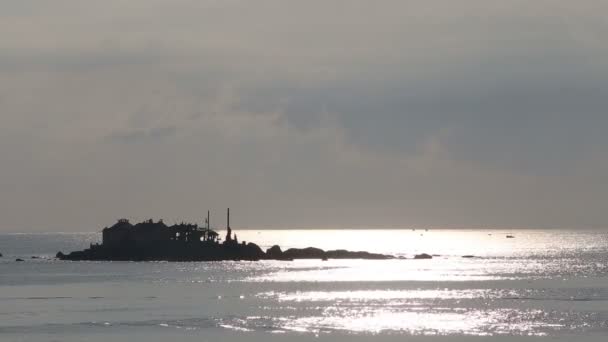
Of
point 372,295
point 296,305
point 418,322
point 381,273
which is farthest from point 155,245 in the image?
point 418,322

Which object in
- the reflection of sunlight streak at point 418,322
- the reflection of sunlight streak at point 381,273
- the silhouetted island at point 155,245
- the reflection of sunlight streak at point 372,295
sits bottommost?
the reflection of sunlight streak at point 418,322

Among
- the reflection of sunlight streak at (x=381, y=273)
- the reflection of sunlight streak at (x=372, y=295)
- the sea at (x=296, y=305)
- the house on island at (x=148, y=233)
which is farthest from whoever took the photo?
the house on island at (x=148, y=233)

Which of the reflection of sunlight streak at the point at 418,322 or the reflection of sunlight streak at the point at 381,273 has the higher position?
the reflection of sunlight streak at the point at 381,273

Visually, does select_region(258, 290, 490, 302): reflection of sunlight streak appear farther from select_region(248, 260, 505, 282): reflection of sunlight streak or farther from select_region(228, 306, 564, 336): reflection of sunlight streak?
select_region(248, 260, 505, 282): reflection of sunlight streak

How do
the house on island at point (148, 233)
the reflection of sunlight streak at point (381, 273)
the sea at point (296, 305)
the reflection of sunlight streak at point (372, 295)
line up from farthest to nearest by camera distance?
the house on island at point (148, 233) → the reflection of sunlight streak at point (381, 273) → the reflection of sunlight streak at point (372, 295) → the sea at point (296, 305)

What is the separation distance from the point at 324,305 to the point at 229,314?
11894 millimetres

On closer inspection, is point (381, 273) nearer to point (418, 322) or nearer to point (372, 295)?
point (372, 295)

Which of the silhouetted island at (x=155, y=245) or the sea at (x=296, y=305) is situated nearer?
the sea at (x=296, y=305)

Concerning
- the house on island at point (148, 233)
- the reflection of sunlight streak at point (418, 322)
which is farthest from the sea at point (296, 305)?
the house on island at point (148, 233)

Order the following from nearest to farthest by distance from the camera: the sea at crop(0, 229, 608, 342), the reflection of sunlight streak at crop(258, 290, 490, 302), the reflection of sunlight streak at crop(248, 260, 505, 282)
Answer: the sea at crop(0, 229, 608, 342), the reflection of sunlight streak at crop(258, 290, 490, 302), the reflection of sunlight streak at crop(248, 260, 505, 282)

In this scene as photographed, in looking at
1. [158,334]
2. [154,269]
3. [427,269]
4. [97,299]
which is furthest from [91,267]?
[158,334]

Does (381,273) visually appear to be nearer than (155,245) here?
Yes

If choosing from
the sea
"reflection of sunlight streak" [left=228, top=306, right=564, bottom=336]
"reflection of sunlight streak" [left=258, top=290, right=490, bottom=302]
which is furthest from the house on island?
"reflection of sunlight streak" [left=228, top=306, right=564, bottom=336]

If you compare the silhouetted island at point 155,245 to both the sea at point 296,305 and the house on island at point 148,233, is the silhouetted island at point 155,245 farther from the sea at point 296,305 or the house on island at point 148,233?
the sea at point 296,305
